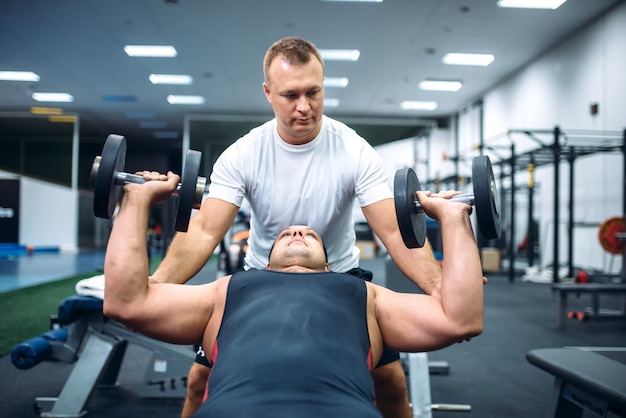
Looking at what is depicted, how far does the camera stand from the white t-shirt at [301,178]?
1.53 metres

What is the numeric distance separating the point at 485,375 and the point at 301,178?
178cm

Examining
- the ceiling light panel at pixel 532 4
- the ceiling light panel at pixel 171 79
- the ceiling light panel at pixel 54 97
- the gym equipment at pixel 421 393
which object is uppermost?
the ceiling light panel at pixel 532 4

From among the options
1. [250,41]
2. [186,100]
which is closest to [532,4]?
[250,41]

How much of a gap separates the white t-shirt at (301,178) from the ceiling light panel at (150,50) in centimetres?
606

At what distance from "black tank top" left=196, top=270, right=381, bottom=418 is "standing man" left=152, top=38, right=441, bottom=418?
25 cm

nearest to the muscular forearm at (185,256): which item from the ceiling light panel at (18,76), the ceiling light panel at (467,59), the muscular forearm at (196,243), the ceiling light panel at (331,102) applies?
the muscular forearm at (196,243)

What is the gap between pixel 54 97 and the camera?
976 centimetres

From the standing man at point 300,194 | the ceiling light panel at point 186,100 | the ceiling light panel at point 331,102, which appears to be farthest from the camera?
the ceiling light panel at point 331,102

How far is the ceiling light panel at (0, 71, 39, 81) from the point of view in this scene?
8219 millimetres

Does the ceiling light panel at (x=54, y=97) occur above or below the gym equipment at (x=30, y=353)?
above

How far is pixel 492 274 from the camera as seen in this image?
24.1ft

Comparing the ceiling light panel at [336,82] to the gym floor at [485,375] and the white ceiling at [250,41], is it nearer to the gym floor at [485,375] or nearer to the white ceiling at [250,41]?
the white ceiling at [250,41]

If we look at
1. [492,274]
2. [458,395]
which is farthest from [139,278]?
[492,274]

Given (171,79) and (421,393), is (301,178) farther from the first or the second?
(171,79)
